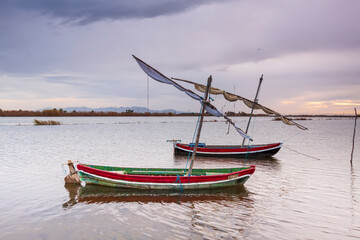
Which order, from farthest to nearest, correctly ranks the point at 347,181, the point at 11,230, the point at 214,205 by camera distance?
the point at 347,181 < the point at 214,205 < the point at 11,230

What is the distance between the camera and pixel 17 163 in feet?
66.5

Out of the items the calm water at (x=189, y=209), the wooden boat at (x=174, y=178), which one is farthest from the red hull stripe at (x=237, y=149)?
the wooden boat at (x=174, y=178)

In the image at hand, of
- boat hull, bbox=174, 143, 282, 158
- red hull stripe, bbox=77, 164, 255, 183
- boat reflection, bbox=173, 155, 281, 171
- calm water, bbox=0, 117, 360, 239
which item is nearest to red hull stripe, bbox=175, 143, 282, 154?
boat hull, bbox=174, 143, 282, 158

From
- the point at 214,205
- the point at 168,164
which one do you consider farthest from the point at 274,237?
the point at 168,164

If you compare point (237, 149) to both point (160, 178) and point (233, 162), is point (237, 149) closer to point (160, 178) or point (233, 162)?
point (233, 162)

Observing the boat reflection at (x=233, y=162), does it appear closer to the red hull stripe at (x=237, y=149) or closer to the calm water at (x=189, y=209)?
the red hull stripe at (x=237, y=149)

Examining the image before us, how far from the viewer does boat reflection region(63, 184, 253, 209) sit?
11719 millimetres

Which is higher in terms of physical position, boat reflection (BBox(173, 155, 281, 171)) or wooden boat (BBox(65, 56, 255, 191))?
wooden boat (BBox(65, 56, 255, 191))

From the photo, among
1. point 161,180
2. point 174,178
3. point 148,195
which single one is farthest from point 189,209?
point 148,195

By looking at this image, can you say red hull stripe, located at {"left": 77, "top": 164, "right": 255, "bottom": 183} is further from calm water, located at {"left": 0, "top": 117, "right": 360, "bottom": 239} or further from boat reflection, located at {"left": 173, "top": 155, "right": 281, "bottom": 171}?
boat reflection, located at {"left": 173, "top": 155, "right": 281, "bottom": 171}

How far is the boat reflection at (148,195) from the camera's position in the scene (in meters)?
11.7

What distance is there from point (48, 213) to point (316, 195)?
11.4 meters

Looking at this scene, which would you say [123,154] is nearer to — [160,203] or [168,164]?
[168,164]

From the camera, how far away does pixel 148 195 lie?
40.4 feet
